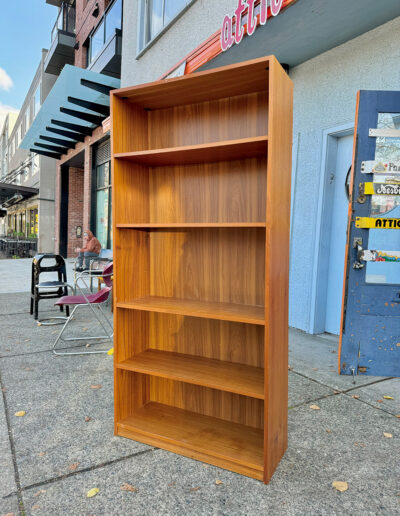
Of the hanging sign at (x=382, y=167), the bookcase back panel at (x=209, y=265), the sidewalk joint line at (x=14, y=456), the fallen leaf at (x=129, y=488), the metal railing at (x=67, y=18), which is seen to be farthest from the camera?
the metal railing at (x=67, y=18)

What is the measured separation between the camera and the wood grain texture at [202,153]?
6.80 ft

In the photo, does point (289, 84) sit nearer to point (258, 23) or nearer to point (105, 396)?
point (258, 23)

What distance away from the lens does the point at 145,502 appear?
6.12 ft

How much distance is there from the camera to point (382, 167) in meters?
3.34

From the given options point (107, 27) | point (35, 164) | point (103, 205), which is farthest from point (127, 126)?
point (35, 164)

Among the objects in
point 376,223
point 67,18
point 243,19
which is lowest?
point 376,223

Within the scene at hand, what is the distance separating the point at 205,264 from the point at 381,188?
192cm

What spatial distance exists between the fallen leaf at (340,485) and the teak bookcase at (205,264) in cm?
34

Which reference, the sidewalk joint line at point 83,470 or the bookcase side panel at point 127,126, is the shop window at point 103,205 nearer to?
the bookcase side panel at point 127,126

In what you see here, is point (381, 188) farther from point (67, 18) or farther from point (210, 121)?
point (67, 18)

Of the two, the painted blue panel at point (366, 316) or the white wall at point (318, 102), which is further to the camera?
the white wall at point (318, 102)

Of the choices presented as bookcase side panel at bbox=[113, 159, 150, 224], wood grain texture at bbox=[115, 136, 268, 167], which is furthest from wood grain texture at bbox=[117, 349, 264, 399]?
wood grain texture at bbox=[115, 136, 268, 167]

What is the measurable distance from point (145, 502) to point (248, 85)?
8.00 feet

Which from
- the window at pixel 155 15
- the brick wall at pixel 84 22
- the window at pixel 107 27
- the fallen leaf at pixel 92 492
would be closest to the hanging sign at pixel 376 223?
the fallen leaf at pixel 92 492
